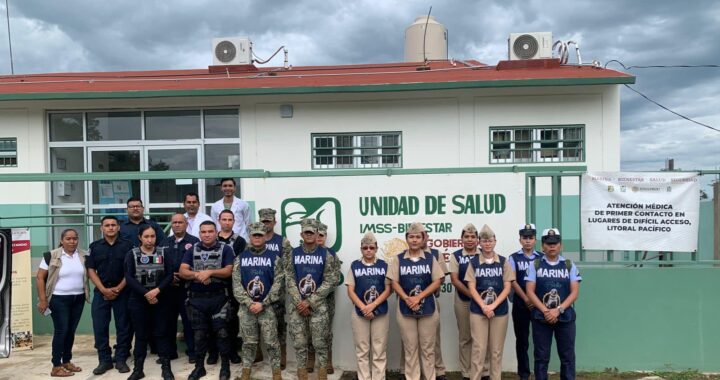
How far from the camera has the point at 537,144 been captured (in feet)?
26.6

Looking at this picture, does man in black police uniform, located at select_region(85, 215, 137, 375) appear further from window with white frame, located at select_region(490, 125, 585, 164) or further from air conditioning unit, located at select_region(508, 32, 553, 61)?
air conditioning unit, located at select_region(508, 32, 553, 61)

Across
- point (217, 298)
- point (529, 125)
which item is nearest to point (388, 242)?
point (217, 298)

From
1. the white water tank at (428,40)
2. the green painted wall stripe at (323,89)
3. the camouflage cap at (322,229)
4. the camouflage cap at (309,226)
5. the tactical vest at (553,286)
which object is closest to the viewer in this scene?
the tactical vest at (553,286)

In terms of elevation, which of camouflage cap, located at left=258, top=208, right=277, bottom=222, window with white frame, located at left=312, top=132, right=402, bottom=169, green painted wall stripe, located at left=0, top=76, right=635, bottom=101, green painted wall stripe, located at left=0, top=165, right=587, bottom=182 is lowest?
camouflage cap, located at left=258, top=208, right=277, bottom=222

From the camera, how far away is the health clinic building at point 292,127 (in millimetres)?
7938

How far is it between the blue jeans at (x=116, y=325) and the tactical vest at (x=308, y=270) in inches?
68.6

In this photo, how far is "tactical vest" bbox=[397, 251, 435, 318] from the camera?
4562 millimetres

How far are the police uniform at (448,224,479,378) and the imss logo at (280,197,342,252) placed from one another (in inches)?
50.0

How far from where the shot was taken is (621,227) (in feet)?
17.2

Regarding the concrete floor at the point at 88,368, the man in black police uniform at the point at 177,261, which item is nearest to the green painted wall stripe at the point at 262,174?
the man in black police uniform at the point at 177,261

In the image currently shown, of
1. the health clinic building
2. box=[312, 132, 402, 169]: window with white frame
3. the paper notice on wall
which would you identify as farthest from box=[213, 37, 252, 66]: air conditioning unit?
the paper notice on wall

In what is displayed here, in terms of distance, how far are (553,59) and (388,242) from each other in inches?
214

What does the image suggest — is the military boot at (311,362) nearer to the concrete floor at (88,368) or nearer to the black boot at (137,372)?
the concrete floor at (88,368)

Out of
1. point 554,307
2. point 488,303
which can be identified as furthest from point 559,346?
point 488,303
